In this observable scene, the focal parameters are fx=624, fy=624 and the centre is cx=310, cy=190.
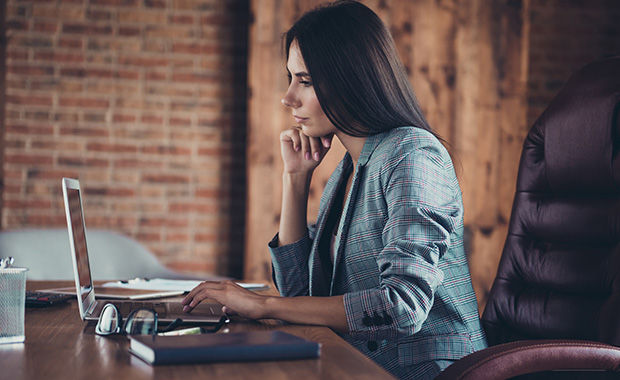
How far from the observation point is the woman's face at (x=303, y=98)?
5.09 feet

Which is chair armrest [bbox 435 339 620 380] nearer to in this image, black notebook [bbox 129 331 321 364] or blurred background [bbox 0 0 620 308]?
black notebook [bbox 129 331 321 364]

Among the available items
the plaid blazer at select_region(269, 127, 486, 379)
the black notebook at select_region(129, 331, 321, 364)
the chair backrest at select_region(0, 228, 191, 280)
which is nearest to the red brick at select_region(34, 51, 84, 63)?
the chair backrest at select_region(0, 228, 191, 280)

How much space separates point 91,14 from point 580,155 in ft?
9.17

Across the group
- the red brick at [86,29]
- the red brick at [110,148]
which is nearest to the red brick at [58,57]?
the red brick at [86,29]

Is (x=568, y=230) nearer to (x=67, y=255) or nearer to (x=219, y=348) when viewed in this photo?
(x=219, y=348)

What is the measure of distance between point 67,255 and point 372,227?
6.18ft

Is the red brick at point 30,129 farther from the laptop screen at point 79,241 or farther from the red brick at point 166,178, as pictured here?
the laptop screen at point 79,241

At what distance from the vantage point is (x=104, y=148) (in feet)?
11.2

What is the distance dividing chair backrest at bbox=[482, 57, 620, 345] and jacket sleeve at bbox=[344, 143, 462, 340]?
337 millimetres

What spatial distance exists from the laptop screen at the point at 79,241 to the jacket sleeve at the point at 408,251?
0.53 m

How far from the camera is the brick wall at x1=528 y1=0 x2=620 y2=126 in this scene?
3580mm

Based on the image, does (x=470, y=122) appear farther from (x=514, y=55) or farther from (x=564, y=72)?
(x=564, y=72)

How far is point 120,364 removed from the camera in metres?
0.86

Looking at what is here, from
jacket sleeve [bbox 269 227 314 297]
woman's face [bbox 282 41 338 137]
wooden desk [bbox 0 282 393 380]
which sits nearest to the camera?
wooden desk [bbox 0 282 393 380]
